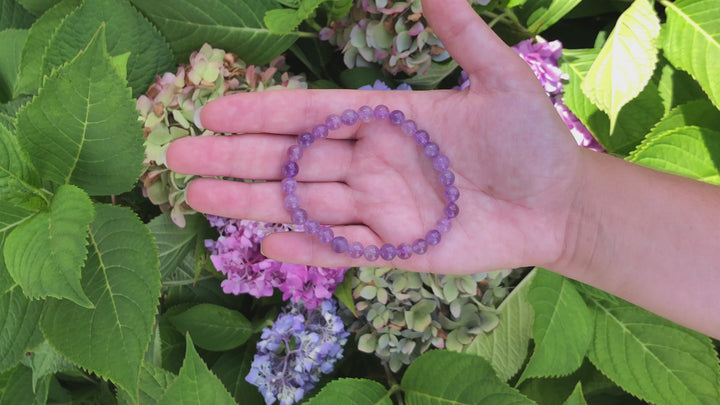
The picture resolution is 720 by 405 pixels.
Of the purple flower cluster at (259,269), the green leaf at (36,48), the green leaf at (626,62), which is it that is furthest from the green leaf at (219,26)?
the green leaf at (626,62)

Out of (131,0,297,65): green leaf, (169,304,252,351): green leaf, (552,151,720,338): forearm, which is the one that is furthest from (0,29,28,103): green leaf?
(552,151,720,338): forearm

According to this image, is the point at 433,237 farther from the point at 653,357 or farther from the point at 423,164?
the point at 653,357

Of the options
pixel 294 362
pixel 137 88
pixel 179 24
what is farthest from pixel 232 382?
pixel 179 24

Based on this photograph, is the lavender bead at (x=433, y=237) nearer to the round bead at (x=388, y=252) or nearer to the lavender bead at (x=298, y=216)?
the round bead at (x=388, y=252)

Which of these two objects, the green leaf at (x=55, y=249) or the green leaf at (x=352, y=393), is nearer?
the green leaf at (x=55, y=249)

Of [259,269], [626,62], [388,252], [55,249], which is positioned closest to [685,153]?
[626,62]

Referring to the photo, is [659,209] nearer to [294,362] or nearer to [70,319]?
[294,362]
